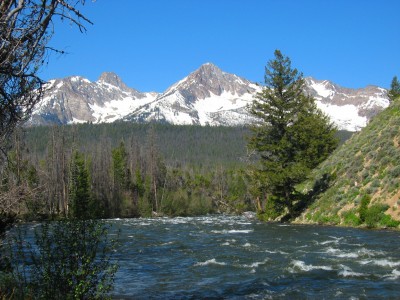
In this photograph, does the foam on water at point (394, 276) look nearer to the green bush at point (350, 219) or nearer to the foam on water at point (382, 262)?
the foam on water at point (382, 262)

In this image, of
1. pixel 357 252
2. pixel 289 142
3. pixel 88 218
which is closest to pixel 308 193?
pixel 289 142

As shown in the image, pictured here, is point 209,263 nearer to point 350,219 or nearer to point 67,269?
point 67,269

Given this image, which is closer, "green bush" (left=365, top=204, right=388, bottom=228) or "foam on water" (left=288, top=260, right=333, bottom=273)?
"foam on water" (left=288, top=260, right=333, bottom=273)

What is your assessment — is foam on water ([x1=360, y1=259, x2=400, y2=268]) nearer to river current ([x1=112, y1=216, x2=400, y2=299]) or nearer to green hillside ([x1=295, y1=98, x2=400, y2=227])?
river current ([x1=112, y1=216, x2=400, y2=299])

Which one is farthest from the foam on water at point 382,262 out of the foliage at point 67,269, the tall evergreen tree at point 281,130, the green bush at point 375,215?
the tall evergreen tree at point 281,130

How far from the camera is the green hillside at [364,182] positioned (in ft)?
79.9

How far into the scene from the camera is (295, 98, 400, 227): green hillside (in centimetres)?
2436

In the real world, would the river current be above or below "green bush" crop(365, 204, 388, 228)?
below

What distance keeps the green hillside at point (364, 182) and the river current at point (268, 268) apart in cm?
222

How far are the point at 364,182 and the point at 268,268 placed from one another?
15.6 m

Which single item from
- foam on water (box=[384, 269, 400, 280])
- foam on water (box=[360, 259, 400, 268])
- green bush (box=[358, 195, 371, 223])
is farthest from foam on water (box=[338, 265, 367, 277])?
green bush (box=[358, 195, 371, 223])

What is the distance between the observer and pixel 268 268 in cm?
1483

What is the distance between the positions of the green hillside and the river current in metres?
2.22

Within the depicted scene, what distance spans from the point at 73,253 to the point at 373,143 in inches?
1115
